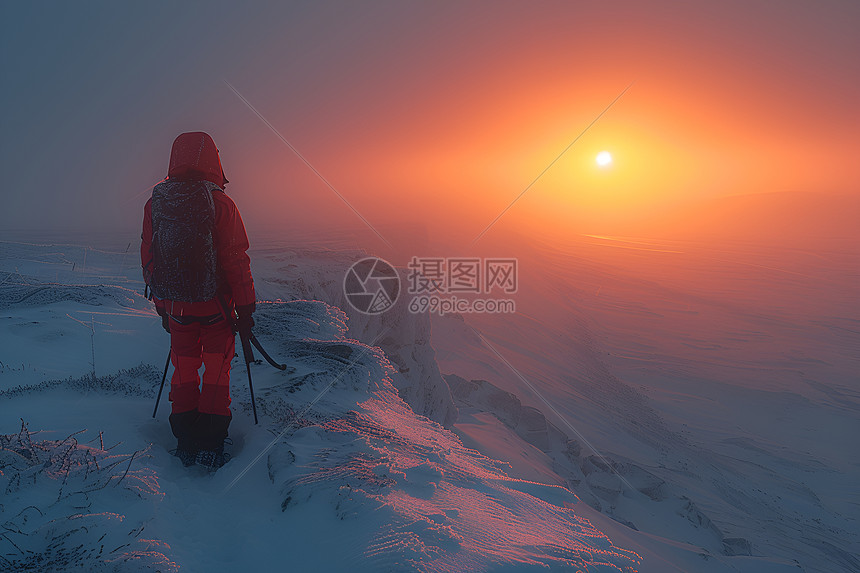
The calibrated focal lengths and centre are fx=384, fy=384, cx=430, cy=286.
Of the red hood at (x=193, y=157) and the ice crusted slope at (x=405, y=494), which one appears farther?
the red hood at (x=193, y=157)

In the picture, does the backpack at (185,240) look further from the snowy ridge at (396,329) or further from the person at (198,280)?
the snowy ridge at (396,329)

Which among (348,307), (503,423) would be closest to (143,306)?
(348,307)

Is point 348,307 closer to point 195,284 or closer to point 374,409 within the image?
point 374,409

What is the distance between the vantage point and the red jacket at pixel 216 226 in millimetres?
2859

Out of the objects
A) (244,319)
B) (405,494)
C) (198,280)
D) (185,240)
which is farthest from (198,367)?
(405,494)

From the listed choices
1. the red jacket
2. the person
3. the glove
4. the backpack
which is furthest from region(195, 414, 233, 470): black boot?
the backpack

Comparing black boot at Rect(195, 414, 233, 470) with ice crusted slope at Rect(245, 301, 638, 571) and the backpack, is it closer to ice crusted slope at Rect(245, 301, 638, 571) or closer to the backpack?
ice crusted slope at Rect(245, 301, 638, 571)

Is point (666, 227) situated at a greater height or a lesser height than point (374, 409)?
greater

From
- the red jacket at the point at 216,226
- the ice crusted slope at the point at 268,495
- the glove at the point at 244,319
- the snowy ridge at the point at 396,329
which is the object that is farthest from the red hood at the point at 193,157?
the snowy ridge at the point at 396,329

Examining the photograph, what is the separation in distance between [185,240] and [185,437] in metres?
1.45

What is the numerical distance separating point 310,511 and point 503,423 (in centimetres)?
1563

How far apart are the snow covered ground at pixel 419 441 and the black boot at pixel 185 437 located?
0.26 ft

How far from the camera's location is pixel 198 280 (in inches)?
111

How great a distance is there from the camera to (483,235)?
98.6 metres
